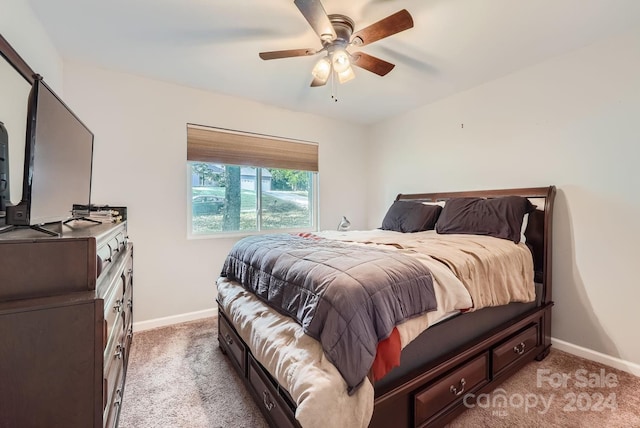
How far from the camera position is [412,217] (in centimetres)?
295

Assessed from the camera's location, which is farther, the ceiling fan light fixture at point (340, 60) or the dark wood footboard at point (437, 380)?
the ceiling fan light fixture at point (340, 60)

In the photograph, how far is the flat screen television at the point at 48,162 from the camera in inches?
39.4

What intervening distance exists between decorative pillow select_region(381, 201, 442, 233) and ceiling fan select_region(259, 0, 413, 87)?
4.84 ft

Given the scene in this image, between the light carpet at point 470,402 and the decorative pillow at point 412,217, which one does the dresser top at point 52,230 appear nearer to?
the light carpet at point 470,402

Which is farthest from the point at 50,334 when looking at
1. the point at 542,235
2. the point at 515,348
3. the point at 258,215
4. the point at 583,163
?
the point at 583,163

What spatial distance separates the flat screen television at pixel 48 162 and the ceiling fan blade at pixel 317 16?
3.91 feet

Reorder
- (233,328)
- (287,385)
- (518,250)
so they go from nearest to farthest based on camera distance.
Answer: (287,385) < (233,328) < (518,250)

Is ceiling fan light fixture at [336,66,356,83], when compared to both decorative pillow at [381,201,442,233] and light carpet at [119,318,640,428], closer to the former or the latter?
decorative pillow at [381,201,442,233]

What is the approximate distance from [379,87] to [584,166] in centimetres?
191

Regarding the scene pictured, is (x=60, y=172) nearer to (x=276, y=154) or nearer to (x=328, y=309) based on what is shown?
(x=328, y=309)

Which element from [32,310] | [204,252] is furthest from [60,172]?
[204,252]

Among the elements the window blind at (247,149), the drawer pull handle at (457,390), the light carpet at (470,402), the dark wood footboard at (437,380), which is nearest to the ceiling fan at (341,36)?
the window blind at (247,149)

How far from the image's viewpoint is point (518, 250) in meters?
2.04

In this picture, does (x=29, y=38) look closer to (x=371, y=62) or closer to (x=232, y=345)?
(x=371, y=62)
